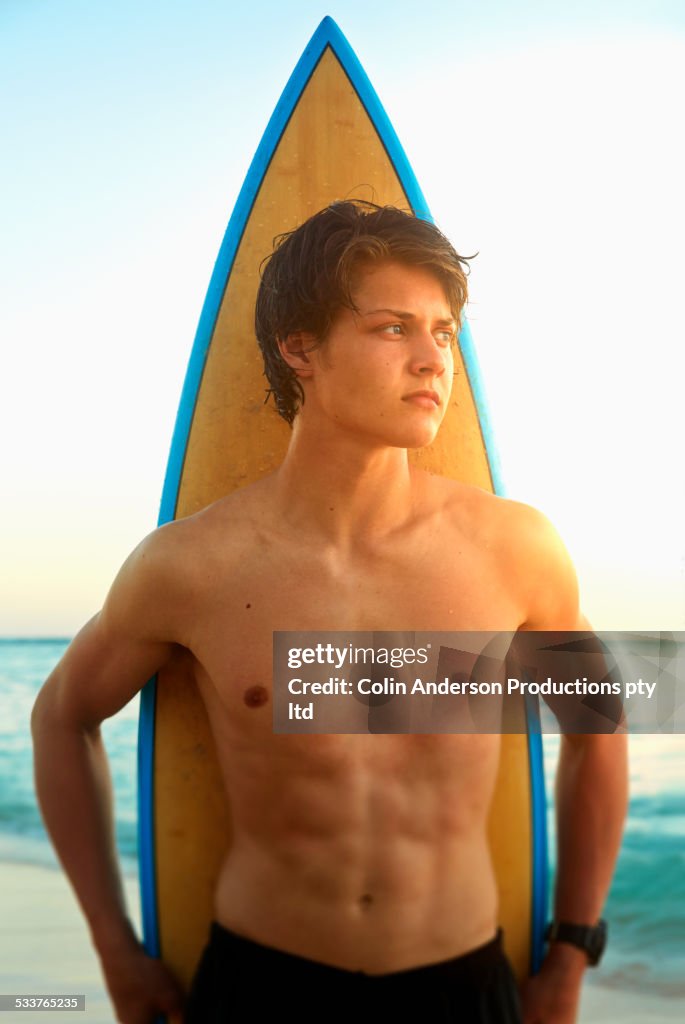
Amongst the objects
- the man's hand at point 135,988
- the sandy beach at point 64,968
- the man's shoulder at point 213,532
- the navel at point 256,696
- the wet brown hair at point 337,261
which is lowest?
the sandy beach at point 64,968

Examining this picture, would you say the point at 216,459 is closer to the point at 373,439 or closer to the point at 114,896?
the point at 373,439

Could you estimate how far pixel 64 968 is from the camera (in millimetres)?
3035

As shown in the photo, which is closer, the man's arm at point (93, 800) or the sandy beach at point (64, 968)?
the man's arm at point (93, 800)

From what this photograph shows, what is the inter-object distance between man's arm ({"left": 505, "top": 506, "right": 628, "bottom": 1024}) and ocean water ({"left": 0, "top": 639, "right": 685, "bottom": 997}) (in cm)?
103

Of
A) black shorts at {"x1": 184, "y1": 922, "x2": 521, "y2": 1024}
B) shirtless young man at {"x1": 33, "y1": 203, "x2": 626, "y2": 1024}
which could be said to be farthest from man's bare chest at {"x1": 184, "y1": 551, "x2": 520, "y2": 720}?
black shorts at {"x1": 184, "y1": 922, "x2": 521, "y2": 1024}

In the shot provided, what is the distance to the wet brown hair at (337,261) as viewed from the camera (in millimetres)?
1316

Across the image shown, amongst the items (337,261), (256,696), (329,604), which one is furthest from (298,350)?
(256,696)

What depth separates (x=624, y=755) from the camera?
58.4 inches

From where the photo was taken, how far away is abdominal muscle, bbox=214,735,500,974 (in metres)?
1.29

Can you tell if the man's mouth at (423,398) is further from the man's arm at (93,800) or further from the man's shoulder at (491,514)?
the man's arm at (93,800)

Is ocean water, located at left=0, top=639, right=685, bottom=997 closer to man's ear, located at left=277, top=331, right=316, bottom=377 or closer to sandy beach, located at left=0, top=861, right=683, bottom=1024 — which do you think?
sandy beach, located at left=0, top=861, right=683, bottom=1024

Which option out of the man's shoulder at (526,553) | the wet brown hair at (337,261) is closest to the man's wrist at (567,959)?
the man's shoulder at (526,553)

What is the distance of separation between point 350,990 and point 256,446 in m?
0.87

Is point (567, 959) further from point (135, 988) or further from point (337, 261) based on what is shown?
point (337, 261)
